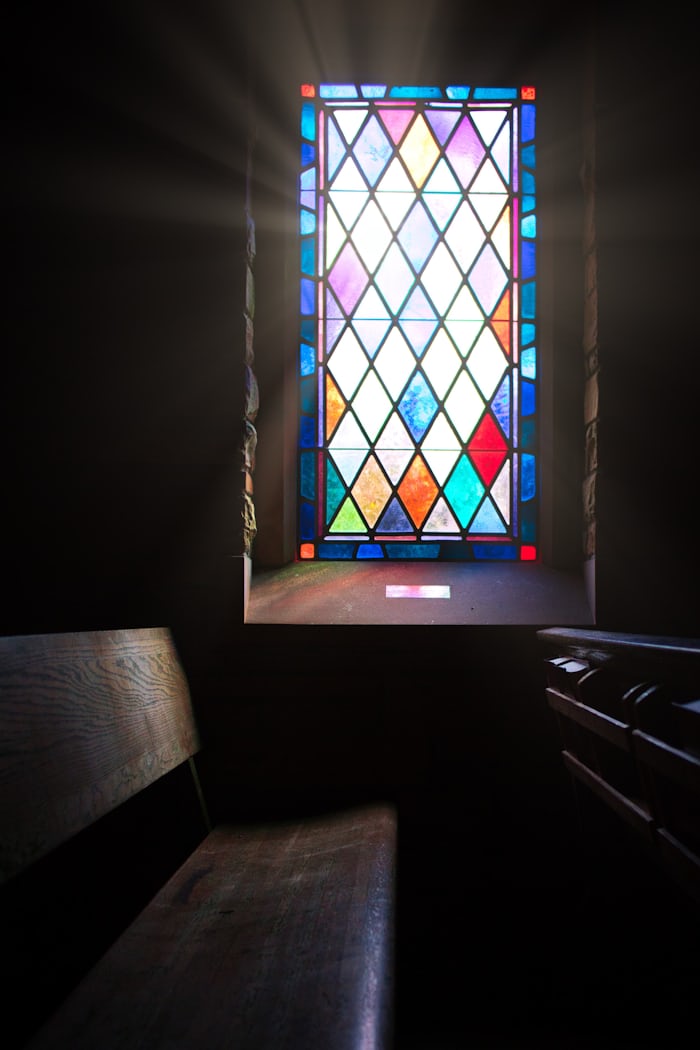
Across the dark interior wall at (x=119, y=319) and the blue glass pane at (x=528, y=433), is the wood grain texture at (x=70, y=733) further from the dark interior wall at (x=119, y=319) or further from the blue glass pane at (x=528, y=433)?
the blue glass pane at (x=528, y=433)

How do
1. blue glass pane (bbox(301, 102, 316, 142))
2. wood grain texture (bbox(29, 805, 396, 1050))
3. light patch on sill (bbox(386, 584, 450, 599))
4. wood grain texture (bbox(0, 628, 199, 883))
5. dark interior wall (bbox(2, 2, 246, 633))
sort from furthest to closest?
blue glass pane (bbox(301, 102, 316, 142)) → light patch on sill (bbox(386, 584, 450, 599)) → dark interior wall (bbox(2, 2, 246, 633)) → wood grain texture (bbox(0, 628, 199, 883)) → wood grain texture (bbox(29, 805, 396, 1050))

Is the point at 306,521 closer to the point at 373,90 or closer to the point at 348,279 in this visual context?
the point at 348,279

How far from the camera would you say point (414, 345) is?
2574 millimetres

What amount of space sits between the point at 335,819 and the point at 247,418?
1196 millimetres

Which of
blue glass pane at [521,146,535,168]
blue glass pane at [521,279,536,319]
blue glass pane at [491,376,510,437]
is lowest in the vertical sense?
blue glass pane at [491,376,510,437]

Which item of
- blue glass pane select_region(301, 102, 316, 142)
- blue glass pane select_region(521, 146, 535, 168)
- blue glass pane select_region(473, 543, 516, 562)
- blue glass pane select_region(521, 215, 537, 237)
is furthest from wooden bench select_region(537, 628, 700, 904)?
blue glass pane select_region(301, 102, 316, 142)

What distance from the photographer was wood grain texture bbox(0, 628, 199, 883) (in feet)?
3.14

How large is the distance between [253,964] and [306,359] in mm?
1971

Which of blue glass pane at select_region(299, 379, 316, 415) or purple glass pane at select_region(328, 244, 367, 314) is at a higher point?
purple glass pane at select_region(328, 244, 367, 314)

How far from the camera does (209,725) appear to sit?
2.13 meters

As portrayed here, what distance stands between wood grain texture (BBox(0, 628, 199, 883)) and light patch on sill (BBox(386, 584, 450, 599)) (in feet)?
2.92

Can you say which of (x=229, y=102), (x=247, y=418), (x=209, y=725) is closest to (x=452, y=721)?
(x=209, y=725)

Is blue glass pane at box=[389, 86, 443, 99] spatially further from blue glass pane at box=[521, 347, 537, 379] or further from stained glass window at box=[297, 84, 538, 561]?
blue glass pane at box=[521, 347, 537, 379]

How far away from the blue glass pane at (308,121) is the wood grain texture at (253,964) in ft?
7.82
